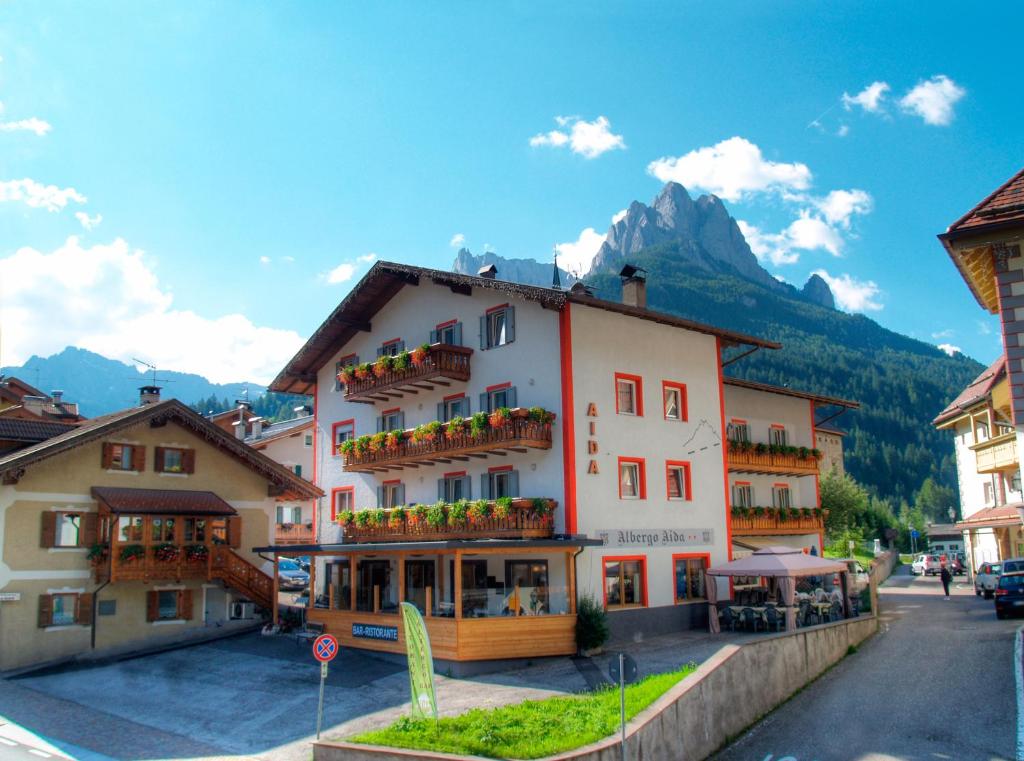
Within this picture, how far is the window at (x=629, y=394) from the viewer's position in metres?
30.0

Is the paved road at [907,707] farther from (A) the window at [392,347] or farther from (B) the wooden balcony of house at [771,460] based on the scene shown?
(A) the window at [392,347]

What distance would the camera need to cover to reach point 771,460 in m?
37.0

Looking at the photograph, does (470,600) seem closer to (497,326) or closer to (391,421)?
(497,326)

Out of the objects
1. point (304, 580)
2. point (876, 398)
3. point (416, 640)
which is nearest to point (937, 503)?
point (876, 398)

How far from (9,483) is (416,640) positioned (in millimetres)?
17961

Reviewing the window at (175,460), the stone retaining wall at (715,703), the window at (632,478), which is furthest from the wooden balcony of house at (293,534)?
the stone retaining wall at (715,703)

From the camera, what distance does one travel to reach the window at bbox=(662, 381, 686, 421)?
1237 inches

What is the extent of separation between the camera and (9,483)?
29.0m

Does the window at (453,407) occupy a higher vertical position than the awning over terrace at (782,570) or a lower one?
higher

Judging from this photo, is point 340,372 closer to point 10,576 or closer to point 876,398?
point 10,576

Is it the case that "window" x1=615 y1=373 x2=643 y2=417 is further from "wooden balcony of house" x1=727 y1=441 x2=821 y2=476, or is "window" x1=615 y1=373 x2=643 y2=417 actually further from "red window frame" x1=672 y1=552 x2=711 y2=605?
"wooden balcony of house" x1=727 y1=441 x2=821 y2=476

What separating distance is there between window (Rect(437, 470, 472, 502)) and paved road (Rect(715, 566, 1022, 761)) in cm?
1306

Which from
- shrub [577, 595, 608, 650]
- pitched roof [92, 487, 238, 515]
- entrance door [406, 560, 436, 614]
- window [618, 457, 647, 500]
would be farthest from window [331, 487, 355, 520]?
shrub [577, 595, 608, 650]

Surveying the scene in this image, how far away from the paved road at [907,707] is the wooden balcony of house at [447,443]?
1048 cm
